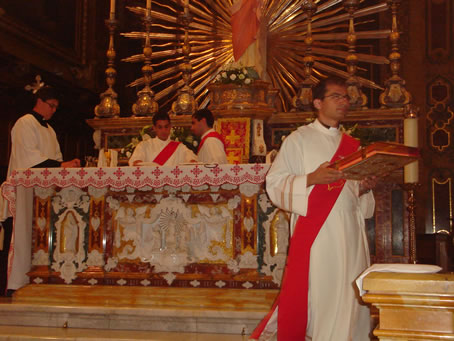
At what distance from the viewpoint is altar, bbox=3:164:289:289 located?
202 inches

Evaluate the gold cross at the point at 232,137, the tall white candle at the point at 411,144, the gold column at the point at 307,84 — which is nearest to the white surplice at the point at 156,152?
the gold cross at the point at 232,137

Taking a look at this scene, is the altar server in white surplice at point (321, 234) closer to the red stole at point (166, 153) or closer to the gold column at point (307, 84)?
the red stole at point (166, 153)

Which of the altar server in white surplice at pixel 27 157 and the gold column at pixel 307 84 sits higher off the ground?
the gold column at pixel 307 84

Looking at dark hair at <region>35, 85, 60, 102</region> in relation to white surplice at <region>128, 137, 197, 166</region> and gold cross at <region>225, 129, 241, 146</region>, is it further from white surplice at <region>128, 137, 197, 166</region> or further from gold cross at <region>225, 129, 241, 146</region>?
gold cross at <region>225, 129, 241, 146</region>

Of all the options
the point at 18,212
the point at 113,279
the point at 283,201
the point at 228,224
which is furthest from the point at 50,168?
the point at 283,201

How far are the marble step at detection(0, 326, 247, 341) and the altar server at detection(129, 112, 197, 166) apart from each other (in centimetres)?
197

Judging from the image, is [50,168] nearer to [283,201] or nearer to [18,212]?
[18,212]

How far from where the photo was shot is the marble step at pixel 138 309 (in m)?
4.63

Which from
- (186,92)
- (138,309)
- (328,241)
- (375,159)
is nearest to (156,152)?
(186,92)

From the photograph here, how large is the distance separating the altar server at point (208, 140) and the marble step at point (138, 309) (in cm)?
141

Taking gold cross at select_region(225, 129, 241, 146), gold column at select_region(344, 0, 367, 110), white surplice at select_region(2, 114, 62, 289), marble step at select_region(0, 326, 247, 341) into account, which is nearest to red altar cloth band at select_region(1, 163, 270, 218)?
white surplice at select_region(2, 114, 62, 289)

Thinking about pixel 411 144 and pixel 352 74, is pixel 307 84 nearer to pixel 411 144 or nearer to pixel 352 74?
pixel 352 74

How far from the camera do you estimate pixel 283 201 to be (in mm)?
3707

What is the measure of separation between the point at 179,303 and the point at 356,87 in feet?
9.60
